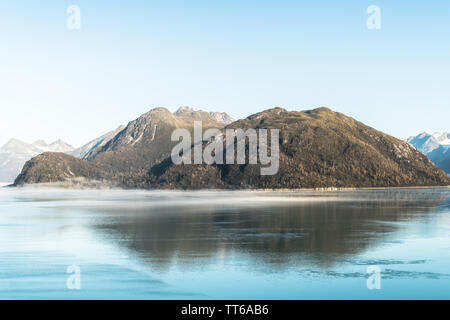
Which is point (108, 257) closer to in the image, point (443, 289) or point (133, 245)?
point (133, 245)

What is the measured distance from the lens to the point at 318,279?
2919cm

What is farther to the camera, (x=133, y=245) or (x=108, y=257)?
(x=133, y=245)

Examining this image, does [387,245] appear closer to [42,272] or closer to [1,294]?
[42,272]

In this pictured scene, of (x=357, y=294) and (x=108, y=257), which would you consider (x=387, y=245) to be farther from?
(x=108, y=257)
